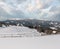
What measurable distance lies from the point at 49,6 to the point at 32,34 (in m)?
0.46

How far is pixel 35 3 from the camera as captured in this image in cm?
204

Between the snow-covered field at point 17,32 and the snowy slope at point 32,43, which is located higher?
the snow-covered field at point 17,32

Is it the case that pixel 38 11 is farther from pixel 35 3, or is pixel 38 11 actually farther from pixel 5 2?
pixel 5 2

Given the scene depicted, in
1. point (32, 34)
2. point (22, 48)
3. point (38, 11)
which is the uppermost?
point (38, 11)

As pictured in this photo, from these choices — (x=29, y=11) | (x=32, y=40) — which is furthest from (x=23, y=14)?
(x=32, y=40)

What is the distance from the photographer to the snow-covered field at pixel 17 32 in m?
1.99

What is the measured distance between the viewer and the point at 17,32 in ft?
6.57

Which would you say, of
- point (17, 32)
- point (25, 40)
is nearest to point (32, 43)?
point (25, 40)

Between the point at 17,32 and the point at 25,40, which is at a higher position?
the point at 17,32

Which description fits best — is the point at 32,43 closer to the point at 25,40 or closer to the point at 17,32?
the point at 25,40

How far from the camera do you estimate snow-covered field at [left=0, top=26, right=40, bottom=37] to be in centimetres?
199

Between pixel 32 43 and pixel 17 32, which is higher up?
pixel 17 32

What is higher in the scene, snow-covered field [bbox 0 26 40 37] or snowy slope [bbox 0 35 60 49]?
snow-covered field [bbox 0 26 40 37]

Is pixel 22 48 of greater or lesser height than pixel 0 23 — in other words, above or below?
below
